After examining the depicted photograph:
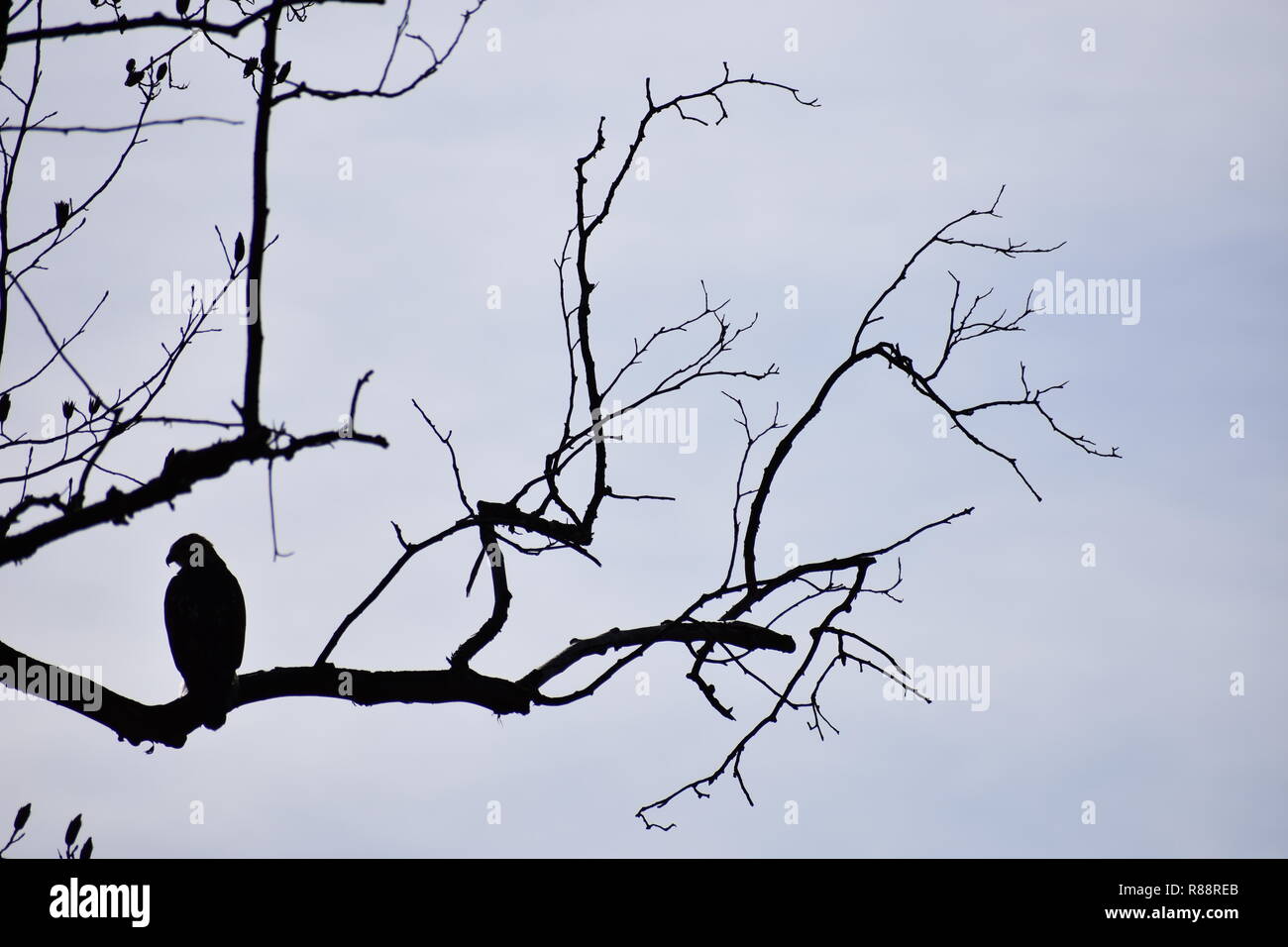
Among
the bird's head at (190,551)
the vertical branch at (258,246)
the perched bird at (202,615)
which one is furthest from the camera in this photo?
the bird's head at (190,551)

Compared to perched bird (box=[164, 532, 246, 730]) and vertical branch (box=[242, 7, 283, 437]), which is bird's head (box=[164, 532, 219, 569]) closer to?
perched bird (box=[164, 532, 246, 730])

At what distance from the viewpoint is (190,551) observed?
19.4 ft

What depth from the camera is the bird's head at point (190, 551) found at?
5.82 metres

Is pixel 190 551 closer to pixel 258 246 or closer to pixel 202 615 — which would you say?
pixel 202 615

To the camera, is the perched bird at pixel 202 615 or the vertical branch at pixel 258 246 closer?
the vertical branch at pixel 258 246

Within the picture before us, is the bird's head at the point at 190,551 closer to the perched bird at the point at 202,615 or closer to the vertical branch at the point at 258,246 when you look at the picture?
the perched bird at the point at 202,615

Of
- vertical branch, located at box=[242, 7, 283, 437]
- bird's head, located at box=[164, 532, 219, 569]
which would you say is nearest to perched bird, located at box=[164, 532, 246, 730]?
bird's head, located at box=[164, 532, 219, 569]

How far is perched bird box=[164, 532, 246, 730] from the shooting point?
16.9 ft

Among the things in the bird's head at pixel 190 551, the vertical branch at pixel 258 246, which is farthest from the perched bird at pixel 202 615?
the vertical branch at pixel 258 246

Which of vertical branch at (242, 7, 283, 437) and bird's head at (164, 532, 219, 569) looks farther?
bird's head at (164, 532, 219, 569)

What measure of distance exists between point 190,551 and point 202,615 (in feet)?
2.13
